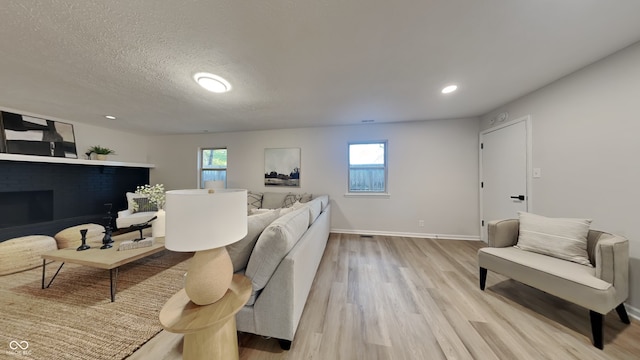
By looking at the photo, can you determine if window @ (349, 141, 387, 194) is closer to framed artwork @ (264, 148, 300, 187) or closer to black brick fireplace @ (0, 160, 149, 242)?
framed artwork @ (264, 148, 300, 187)

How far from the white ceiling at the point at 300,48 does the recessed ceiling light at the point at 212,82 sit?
83mm

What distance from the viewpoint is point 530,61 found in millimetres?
1865

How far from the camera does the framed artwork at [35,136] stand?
3078 millimetres

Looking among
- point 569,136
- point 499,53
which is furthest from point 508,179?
point 499,53

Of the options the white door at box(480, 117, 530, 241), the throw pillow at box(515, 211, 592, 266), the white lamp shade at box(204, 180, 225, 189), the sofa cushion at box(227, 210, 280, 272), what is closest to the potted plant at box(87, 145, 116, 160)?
the white lamp shade at box(204, 180, 225, 189)

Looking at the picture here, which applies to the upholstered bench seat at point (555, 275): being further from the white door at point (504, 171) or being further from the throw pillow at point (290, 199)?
the throw pillow at point (290, 199)

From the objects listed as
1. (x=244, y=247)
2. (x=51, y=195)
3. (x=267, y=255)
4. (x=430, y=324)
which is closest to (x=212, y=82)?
(x=244, y=247)

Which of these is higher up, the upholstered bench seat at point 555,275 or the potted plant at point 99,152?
the potted plant at point 99,152

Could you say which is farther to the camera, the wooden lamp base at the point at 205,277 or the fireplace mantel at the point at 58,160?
the fireplace mantel at the point at 58,160

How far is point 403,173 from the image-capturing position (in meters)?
3.85

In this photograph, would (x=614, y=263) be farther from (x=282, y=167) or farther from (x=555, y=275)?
(x=282, y=167)

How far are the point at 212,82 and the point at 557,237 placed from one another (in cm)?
379

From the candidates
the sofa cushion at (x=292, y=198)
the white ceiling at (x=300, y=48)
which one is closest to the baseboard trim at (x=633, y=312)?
the white ceiling at (x=300, y=48)

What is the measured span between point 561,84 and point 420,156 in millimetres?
1877
